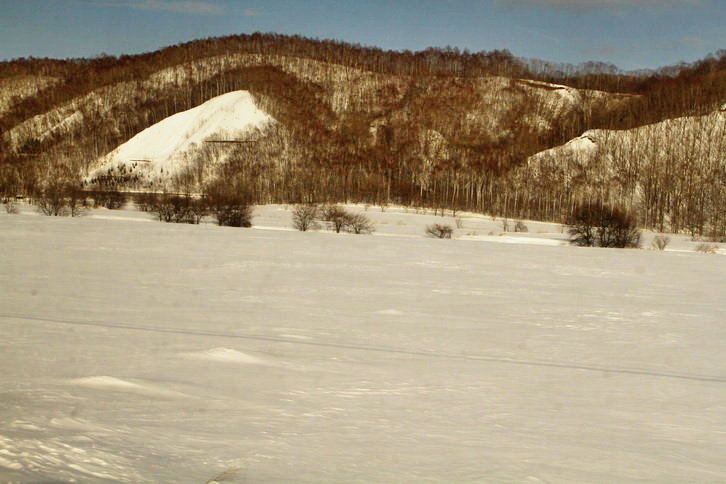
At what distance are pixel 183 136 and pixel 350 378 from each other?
342 ft

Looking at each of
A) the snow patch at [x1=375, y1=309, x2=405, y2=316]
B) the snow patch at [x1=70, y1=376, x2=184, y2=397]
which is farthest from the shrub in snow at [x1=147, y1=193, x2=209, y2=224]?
the snow patch at [x1=70, y1=376, x2=184, y2=397]

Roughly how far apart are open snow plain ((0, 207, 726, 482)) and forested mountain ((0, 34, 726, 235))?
6778 cm

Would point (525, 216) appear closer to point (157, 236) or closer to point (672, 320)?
point (157, 236)

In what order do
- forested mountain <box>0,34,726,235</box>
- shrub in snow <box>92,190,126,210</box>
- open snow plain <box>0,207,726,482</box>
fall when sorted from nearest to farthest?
1. open snow plain <box>0,207,726,482</box>
2. shrub in snow <box>92,190,126,210</box>
3. forested mountain <box>0,34,726,235</box>

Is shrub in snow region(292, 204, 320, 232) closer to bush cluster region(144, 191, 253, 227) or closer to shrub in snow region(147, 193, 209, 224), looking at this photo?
bush cluster region(144, 191, 253, 227)

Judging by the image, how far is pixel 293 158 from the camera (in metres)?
102

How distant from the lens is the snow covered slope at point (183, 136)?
99.2 meters

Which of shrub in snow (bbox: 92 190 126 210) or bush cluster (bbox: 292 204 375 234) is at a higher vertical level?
shrub in snow (bbox: 92 190 126 210)

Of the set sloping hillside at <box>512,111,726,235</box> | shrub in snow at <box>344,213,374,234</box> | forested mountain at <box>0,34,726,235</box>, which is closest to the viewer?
shrub in snow at <box>344,213,374,234</box>

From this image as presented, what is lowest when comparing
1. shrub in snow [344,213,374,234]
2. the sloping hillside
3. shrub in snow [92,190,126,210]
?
shrub in snow [344,213,374,234]

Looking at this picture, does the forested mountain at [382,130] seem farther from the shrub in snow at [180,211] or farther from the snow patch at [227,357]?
the snow patch at [227,357]

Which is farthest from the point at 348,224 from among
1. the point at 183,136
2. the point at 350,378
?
the point at 183,136

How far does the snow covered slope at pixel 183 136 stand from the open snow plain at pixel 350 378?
Answer: 8562 centimetres

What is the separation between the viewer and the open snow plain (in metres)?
4.55
